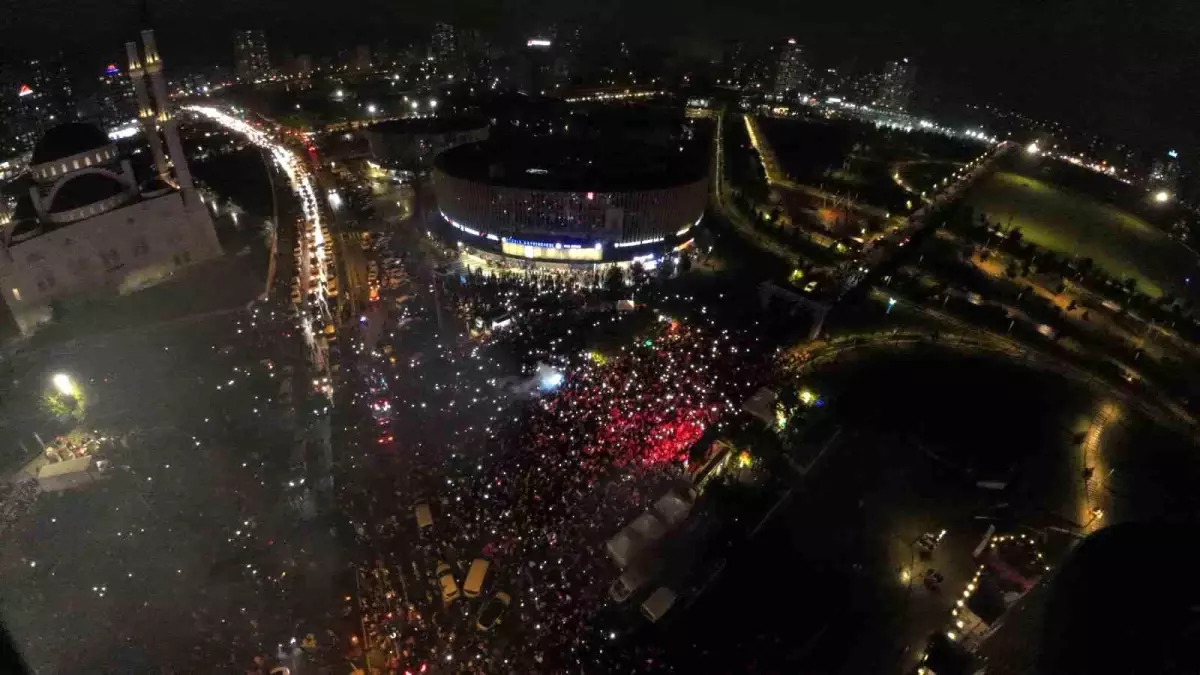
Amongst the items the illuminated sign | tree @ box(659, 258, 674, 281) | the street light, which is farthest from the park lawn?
the street light

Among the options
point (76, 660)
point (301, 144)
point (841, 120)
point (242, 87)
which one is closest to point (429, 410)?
point (76, 660)

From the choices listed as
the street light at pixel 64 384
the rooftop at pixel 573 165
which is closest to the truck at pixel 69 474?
the street light at pixel 64 384

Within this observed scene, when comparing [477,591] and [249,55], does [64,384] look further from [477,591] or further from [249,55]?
[249,55]

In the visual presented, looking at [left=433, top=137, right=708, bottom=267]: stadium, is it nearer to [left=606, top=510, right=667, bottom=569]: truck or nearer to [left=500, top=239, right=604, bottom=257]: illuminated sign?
[left=500, top=239, right=604, bottom=257]: illuminated sign

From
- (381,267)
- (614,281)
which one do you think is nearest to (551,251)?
(614,281)

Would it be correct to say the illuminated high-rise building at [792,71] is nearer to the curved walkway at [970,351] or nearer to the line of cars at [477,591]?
the curved walkway at [970,351]

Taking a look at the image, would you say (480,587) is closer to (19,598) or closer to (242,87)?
(19,598)

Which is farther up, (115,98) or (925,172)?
Result: (115,98)
